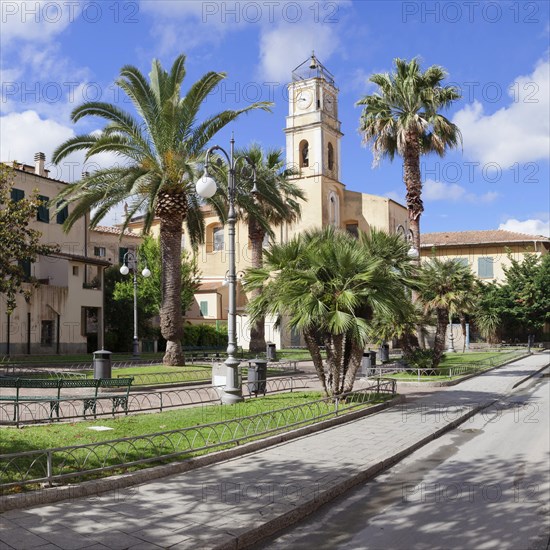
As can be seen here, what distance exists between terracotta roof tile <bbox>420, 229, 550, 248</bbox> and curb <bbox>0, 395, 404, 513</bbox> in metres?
51.4

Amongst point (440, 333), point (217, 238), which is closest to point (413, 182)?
point (440, 333)

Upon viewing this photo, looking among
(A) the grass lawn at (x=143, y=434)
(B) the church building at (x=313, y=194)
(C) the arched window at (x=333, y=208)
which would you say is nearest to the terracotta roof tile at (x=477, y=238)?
(B) the church building at (x=313, y=194)

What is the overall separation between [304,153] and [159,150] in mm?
36453

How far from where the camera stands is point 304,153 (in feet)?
185

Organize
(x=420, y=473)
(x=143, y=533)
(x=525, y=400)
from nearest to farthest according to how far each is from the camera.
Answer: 1. (x=143, y=533)
2. (x=420, y=473)
3. (x=525, y=400)

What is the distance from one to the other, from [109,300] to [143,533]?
123ft

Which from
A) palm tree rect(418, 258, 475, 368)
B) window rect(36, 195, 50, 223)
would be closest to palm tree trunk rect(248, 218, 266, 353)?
palm tree rect(418, 258, 475, 368)

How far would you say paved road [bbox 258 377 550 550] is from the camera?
5.93m

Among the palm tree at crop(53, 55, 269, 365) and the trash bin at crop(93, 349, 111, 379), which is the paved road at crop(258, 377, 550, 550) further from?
the palm tree at crop(53, 55, 269, 365)

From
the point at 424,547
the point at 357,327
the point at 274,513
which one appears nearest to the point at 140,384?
the point at 357,327

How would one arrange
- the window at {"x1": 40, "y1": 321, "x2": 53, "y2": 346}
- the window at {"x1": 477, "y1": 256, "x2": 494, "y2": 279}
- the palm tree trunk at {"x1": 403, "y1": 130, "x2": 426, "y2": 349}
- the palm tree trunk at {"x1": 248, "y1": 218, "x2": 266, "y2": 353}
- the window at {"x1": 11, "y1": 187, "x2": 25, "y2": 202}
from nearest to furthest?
the palm tree trunk at {"x1": 403, "y1": 130, "x2": 426, "y2": 349} → the window at {"x1": 11, "y1": 187, "x2": 25, "y2": 202} → the window at {"x1": 40, "y1": 321, "x2": 53, "y2": 346} → the palm tree trunk at {"x1": 248, "y1": 218, "x2": 266, "y2": 353} → the window at {"x1": 477, "y1": 256, "x2": 494, "y2": 279}

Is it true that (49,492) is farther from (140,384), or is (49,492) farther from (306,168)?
(306,168)

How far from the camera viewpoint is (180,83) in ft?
70.4

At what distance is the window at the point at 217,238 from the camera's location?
57272 mm
